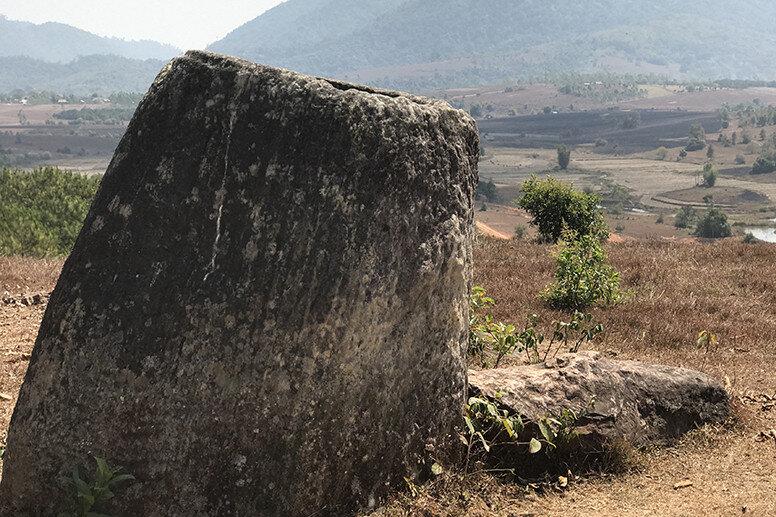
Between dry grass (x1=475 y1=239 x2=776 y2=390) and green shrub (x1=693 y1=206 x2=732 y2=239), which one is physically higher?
dry grass (x1=475 y1=239 x2=776 y2=390)

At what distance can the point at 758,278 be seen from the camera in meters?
15.6

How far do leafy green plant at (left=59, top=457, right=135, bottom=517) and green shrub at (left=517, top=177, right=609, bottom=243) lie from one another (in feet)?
71.2

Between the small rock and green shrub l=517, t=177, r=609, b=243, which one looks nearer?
the small rock

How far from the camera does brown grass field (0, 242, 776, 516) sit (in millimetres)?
5602

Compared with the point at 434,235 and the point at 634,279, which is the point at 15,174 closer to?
the point at 634,279

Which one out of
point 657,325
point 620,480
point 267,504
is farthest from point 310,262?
point 657,325

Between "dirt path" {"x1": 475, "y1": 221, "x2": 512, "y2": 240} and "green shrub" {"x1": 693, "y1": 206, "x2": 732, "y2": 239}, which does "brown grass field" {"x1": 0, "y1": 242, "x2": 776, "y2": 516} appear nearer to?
"dirt path" {"x1": 475, "y1": 221, "x2": 512, "y2": 240}

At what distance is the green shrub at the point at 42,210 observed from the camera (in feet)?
79.4

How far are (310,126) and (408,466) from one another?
2336 mm

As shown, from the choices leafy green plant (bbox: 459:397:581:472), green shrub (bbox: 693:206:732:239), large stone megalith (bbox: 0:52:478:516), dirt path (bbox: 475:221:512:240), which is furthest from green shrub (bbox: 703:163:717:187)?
large stone megalith (bbox: 0:52:478:516)

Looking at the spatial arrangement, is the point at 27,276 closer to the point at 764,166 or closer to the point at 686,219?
the point at 686,219

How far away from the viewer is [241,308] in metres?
4.68

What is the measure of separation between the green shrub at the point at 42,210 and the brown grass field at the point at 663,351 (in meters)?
8.87

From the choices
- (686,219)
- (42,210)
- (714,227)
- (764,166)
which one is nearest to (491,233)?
(42,210)
